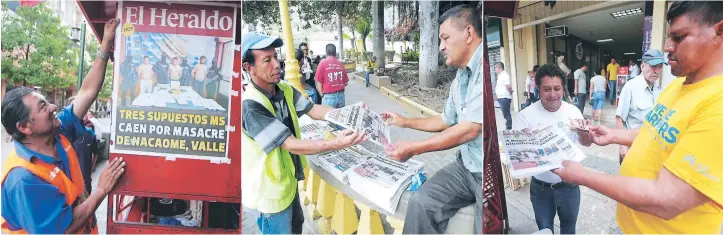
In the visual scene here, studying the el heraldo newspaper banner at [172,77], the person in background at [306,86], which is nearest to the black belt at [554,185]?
the person in background at [306,86]

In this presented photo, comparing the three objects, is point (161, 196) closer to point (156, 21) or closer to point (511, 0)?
point (156, 21)

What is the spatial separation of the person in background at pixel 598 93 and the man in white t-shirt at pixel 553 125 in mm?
80

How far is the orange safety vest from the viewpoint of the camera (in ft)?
5.35

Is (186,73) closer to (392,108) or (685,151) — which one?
(392,108)

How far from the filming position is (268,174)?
1835 millimetres

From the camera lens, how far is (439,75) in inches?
67.4

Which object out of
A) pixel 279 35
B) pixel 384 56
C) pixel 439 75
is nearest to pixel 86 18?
pixel 279 35

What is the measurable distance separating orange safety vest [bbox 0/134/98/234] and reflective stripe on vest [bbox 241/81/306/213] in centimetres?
68

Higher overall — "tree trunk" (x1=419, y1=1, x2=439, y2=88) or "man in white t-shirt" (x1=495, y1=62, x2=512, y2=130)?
"tree trunk" (x1=419, y1=1, x2=439, y2=88)

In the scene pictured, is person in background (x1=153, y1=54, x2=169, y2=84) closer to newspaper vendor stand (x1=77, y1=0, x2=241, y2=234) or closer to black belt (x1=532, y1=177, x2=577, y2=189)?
newspaper vendor stand (x1=77, y1=0, x2=241, y2=234)

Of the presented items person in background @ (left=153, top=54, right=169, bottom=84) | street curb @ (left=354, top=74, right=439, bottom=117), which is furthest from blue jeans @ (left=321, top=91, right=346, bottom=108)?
person in background @ (left=153, top=54, right=169, bottom=84)

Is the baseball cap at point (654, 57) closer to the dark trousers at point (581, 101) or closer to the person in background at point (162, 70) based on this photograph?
the dark trousers at point (581, 101)

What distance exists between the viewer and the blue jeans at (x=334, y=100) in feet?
6.18

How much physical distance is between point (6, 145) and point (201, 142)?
0.73 m
